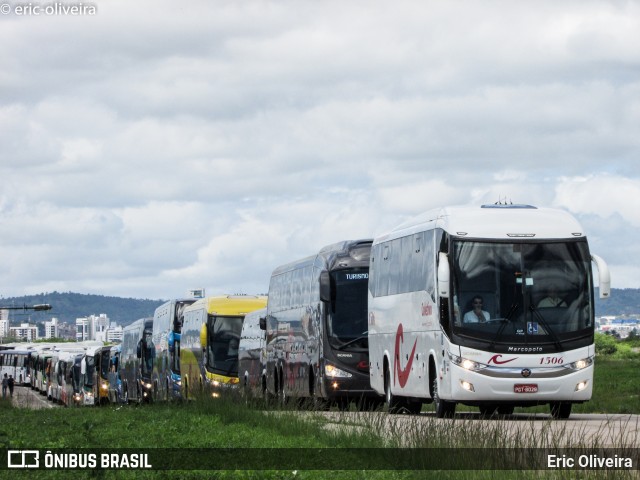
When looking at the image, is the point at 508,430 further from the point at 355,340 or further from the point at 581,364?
the point at 355,340

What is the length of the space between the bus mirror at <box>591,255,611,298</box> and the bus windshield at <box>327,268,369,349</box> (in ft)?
31.3

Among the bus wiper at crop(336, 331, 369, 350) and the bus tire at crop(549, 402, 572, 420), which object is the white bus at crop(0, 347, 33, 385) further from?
the bus tire at crop(549, 402, 572, 420)

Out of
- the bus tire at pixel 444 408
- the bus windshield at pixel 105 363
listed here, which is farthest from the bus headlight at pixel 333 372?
the bus windshield at pixel 105 363

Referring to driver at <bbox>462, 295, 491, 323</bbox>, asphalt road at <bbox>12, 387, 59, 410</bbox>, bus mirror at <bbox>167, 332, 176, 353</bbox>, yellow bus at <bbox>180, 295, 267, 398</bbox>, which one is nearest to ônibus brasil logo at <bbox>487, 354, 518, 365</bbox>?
driver at <bbox>462, 295, 491, 323</bbox>

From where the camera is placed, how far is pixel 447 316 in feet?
87.8

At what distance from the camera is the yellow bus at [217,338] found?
4809 centimetres

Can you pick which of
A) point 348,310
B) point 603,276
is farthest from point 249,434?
point 348,310

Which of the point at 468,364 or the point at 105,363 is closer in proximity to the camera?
the point at 468,364

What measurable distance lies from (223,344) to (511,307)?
2331 centimetres

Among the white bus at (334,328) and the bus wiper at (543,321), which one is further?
the white bus at (334,328)

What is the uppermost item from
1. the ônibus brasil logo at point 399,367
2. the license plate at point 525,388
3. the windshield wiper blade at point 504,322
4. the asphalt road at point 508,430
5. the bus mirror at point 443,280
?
the bus mirror at point 443,280

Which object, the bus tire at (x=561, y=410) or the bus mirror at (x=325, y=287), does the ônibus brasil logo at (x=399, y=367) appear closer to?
the bus tire at (x=561, y=410)

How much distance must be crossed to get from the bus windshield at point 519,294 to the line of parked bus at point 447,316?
0.02 metres

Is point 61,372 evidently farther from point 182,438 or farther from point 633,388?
point 182,438
